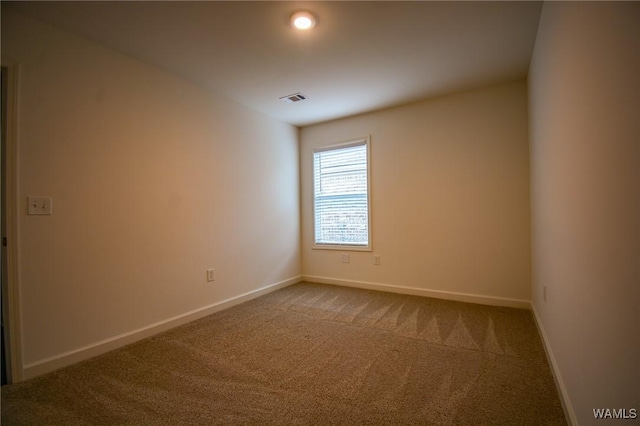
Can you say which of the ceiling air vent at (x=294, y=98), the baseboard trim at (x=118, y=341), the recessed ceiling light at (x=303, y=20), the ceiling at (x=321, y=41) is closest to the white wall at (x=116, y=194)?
the baseboard trim at (x=118, y=341)

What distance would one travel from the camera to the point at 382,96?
Answer: 11.3 feet

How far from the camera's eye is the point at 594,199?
1.12 m

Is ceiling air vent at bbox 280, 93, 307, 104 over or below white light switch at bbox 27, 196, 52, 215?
over

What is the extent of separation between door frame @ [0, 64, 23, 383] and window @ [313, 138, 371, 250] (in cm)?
324

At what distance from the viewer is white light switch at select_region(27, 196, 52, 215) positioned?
194 cm

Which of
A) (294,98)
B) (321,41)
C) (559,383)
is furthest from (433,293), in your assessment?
(321,41)

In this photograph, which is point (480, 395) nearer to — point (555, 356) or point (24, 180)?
point (555, 356)

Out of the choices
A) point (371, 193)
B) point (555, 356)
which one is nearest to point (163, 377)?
point (555, 356)

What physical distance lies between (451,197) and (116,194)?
344 centimetres

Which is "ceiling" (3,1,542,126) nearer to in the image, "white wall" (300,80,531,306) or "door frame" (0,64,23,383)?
"white wall" (300,80,531,306)

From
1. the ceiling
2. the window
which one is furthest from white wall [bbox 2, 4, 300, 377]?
the window

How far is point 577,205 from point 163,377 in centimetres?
258

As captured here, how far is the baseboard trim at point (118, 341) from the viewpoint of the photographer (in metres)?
1.96

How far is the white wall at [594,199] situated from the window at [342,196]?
2.35 m
